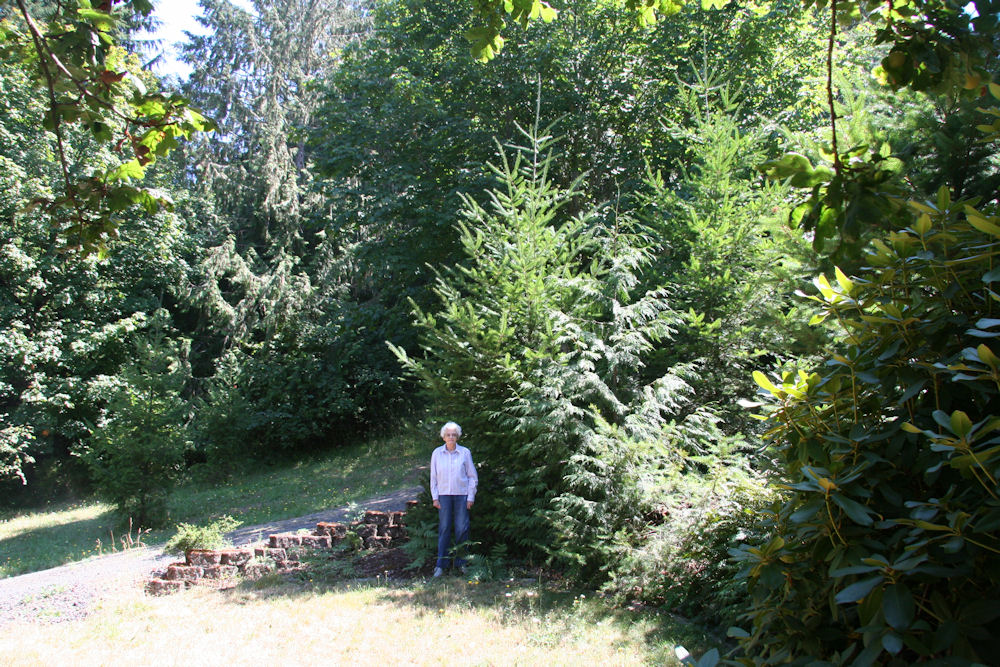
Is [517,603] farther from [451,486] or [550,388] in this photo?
[550,388]

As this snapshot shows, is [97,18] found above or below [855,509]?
above

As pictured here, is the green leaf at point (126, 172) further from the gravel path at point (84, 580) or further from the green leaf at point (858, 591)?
the gravel path at point (84, 580)

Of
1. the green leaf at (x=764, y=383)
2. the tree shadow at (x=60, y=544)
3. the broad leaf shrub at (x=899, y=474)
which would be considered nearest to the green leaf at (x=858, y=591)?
the broad leaf shrub at (x=899, y=474)

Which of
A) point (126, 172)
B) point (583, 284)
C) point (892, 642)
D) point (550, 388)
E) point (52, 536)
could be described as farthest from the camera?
point (52, 536)

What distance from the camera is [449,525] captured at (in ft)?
25.7

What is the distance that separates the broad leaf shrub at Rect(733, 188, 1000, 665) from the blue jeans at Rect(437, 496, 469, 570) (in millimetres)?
5877

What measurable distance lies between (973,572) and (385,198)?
52.6ft

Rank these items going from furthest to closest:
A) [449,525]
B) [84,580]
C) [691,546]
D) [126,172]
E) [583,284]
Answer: [84,580]
[583,284]
[449,525]
[691,546]
[126,172]

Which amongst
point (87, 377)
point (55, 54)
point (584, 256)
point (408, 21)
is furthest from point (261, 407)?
point (55, 54)

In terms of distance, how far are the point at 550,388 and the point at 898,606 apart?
19.0 ft

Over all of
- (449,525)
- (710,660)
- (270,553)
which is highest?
(710,660)

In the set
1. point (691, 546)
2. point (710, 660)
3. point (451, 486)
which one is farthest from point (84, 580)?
point (710, 660)

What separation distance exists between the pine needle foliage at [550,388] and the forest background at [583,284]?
48 mm

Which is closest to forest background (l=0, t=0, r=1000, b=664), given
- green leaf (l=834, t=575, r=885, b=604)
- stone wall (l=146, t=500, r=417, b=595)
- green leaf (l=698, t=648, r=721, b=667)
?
green leaf (l=834, t=575, r=885, b=604)
